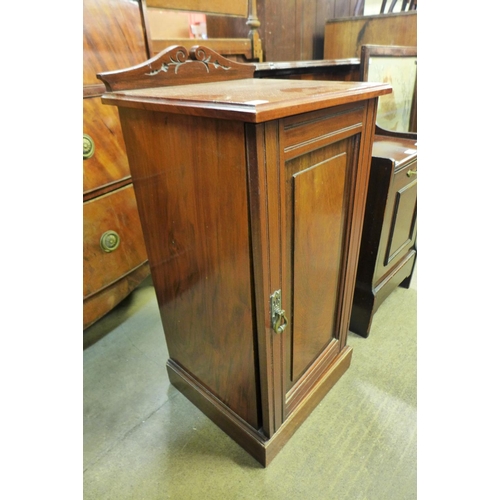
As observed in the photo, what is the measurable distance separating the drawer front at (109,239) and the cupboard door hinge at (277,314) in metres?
0.83

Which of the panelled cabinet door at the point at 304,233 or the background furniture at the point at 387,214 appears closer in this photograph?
the panelled cabinet door at the point at 304,233

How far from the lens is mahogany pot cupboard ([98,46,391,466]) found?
647 mm

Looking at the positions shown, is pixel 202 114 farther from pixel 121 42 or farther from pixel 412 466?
pixel 412 466

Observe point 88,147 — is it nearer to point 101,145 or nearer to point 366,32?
point 101,145

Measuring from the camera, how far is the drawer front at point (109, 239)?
1267 mm

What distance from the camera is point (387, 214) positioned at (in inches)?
49.7

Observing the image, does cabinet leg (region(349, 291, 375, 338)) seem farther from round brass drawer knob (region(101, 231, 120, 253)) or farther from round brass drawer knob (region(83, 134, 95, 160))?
round brass drawer knob (region(83, 134, 95, 160))

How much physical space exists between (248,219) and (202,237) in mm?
168

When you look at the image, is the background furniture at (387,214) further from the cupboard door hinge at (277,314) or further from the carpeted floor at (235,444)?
the cupboard door hinge at (277,314)

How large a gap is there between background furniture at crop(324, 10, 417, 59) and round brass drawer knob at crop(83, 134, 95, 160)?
5.31ft

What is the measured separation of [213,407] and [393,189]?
3.19 feet

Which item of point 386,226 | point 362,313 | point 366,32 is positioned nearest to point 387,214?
point 386,226

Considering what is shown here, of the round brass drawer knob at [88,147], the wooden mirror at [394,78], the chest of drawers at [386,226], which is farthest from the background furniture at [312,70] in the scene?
the round brass drawer knob at [88,147]

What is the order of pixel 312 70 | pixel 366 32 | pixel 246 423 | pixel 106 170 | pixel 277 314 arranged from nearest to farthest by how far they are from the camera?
1. pixel 277 314
2. pixel 246 423
3. pixel 106 170
4. pixel 312 70
5. pixel 366 32
